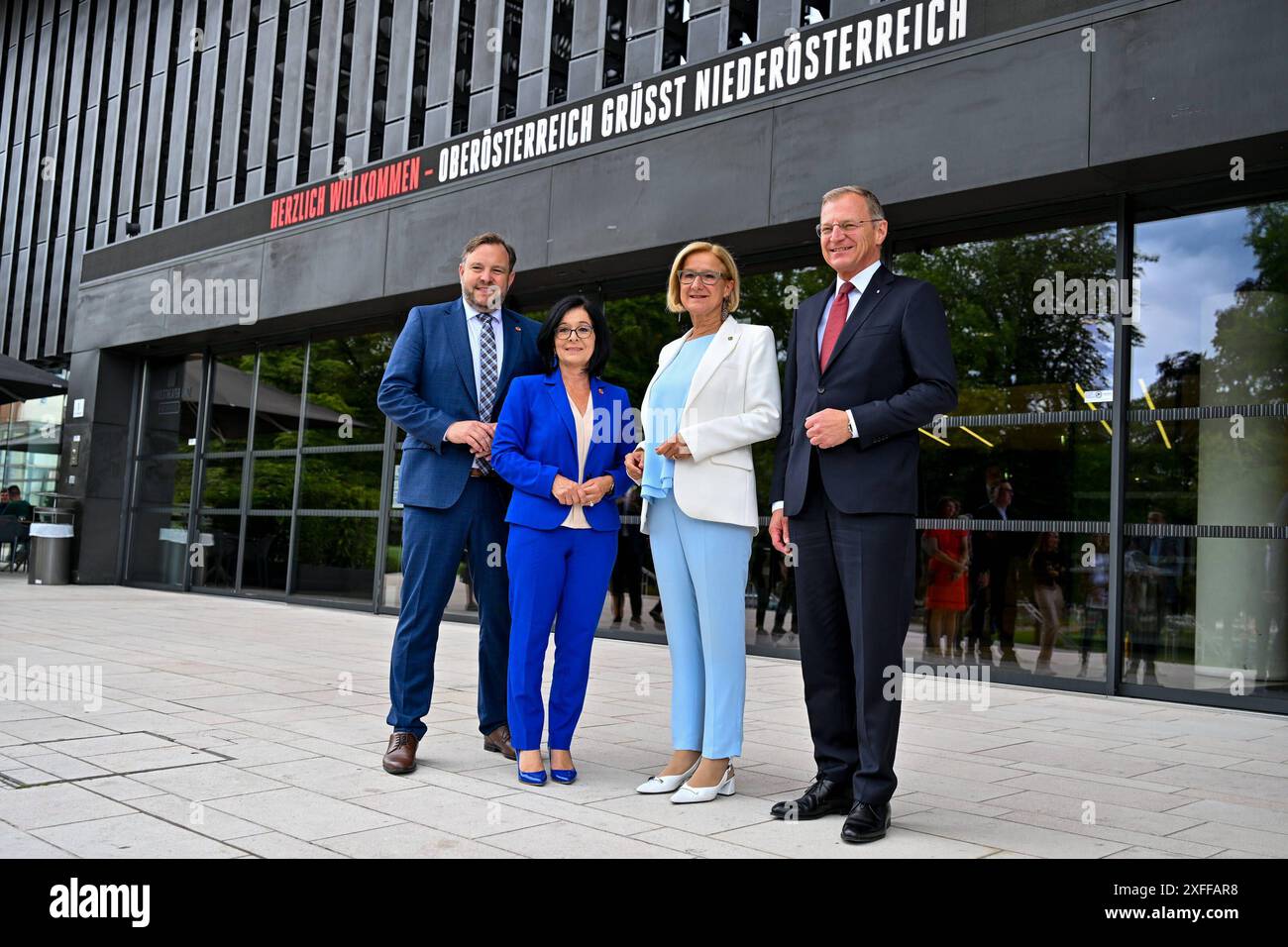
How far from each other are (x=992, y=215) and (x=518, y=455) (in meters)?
5.25

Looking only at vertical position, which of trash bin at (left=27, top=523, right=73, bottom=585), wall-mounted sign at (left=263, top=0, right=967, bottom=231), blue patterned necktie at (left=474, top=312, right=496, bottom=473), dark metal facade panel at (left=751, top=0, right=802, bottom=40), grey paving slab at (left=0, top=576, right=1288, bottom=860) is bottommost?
grey paving slab at (left=0, top=576, right=1288, bottom=860)

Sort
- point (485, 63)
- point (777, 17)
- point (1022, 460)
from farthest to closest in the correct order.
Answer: point (485, 63)
point (777, 17)
point (1022, 460)

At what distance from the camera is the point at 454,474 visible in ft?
14.5

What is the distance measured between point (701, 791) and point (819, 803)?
406 millimetres

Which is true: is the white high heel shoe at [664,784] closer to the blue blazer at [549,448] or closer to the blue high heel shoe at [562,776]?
the blue high heel shoe at [562,776]

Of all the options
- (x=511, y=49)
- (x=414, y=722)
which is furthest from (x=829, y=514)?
(x=511, y=49)

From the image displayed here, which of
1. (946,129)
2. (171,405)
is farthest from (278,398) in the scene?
(946,129)

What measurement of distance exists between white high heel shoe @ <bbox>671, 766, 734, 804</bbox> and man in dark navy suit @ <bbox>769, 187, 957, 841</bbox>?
0.87 feet

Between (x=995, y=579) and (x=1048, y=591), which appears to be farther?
(x=995, y=579)

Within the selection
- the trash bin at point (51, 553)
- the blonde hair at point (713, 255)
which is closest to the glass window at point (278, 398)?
the trash bin at point (51, 553)

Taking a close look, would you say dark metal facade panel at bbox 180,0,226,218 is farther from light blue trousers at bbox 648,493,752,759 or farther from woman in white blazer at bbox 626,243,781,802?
light blue trousers at bbox 648,493,752,759

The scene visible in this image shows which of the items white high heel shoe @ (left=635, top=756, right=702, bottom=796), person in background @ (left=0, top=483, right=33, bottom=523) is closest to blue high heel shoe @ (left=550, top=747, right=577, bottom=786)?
white high heel shoe @ (left=635, top=756, right=702, bottom=796)

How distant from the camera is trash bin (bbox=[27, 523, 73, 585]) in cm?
1516

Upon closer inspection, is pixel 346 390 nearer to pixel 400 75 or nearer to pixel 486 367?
pixel 400 75
